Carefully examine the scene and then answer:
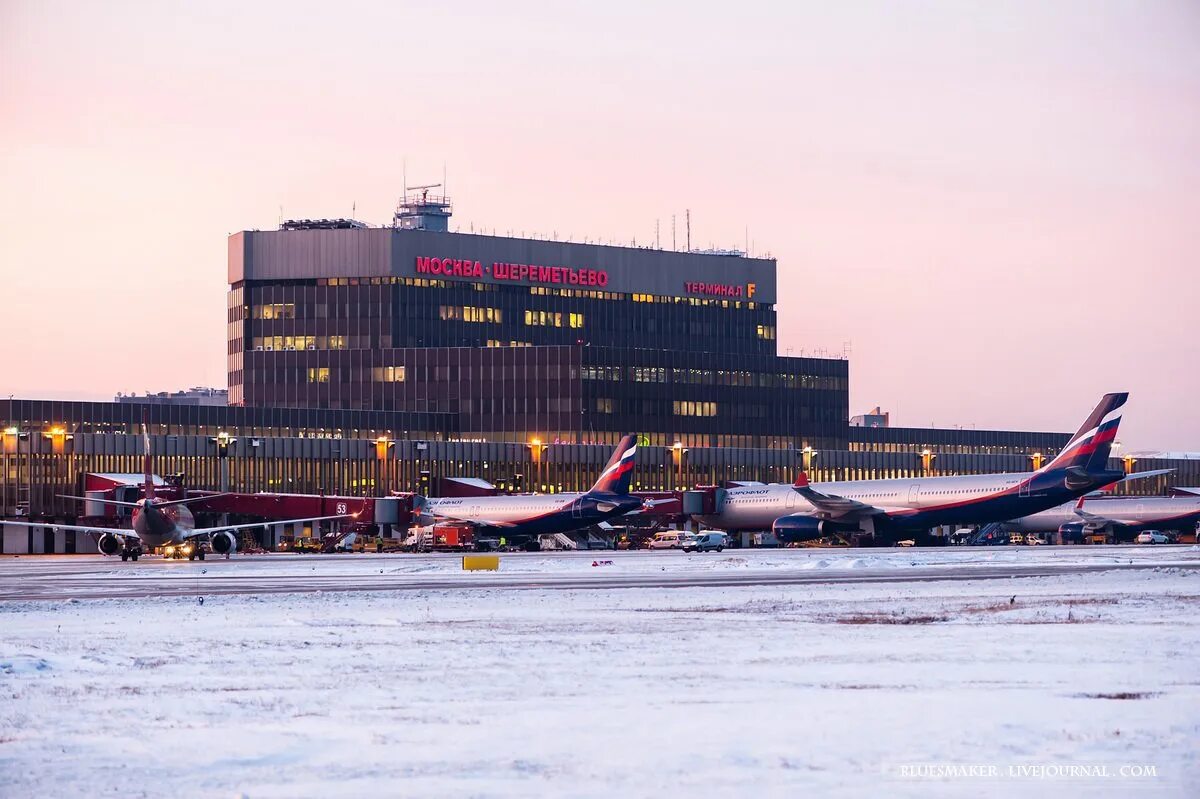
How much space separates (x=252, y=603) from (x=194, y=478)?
117m

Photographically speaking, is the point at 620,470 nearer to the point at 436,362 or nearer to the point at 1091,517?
the point at 1091,517

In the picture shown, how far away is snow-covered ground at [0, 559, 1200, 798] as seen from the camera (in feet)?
51.1

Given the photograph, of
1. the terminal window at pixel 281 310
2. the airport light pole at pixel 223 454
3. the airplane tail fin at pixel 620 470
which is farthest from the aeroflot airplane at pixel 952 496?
the terminal window at pixel 281 310

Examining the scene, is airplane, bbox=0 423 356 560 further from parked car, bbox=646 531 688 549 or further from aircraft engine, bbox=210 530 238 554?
parked car, bbox=646 531 688 549

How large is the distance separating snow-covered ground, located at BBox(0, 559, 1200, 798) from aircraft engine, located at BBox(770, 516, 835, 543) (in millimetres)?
71104

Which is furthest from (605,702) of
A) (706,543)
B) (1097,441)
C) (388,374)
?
(388,374)

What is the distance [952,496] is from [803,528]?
12102mm

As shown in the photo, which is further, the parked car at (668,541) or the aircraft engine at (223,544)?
the parked car at (668,541)

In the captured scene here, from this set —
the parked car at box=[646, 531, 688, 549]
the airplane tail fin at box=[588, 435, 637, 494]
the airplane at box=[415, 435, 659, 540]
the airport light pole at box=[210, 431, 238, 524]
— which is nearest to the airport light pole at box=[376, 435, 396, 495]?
the airport light pole at box=[210, 431, 238, 524]

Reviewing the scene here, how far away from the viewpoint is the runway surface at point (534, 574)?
52500 millimetres

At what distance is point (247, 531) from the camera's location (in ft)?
443

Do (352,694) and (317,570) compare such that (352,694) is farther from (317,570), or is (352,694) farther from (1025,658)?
(317,570)

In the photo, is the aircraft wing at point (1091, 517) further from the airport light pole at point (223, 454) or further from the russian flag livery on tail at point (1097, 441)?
the airport light pole at point (223, 454)

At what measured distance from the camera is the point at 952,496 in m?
101
